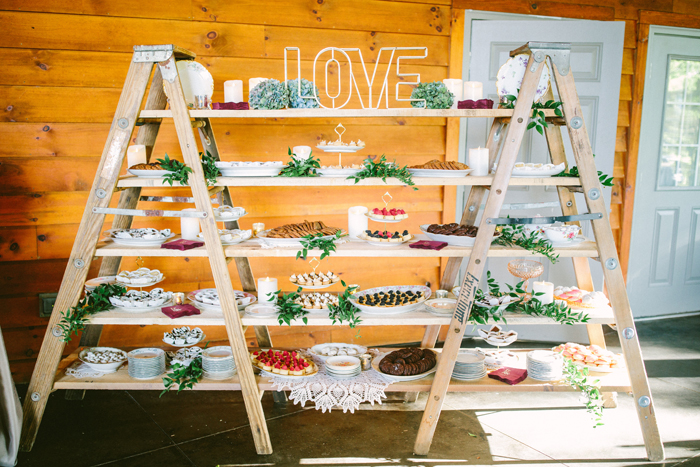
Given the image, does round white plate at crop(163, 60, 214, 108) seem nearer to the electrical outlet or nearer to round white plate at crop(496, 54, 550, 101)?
round white plate at crop(496, 54, 550, 101)

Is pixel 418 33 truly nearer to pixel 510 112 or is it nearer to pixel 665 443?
pixel 510 112

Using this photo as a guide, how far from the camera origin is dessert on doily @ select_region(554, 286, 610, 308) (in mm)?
2701

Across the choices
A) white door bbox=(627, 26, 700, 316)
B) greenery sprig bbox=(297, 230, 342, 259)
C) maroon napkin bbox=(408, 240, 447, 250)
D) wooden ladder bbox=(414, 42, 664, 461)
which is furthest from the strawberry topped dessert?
white door bbox=(627, 26, 700, 316)

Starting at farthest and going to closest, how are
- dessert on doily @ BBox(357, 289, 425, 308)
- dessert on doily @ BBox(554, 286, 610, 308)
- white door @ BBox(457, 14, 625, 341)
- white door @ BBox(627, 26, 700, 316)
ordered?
white door @ BBox(627, 26, 700, 316) → white door @ BBox(457, 14, 625, 341) → dessert on doily @ BBox(554, 286, 610, 308) → dessert on doily @ BBox(357, 289, 425, 308)

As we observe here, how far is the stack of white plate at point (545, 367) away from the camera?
2621mm

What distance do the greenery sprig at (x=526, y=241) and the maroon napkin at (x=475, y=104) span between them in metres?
0.64

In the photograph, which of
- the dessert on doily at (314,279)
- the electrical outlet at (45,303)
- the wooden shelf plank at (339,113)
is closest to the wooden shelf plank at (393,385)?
the dessert on doily at (314,279)

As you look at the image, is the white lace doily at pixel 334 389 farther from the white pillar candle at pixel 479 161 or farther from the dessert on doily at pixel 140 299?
the white pillar candle at pixel 479 161

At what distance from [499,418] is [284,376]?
1.20 meters

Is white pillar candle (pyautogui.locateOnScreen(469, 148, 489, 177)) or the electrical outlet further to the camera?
the electrical outlet

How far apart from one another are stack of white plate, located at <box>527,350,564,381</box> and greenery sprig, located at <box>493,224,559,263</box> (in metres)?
0.51

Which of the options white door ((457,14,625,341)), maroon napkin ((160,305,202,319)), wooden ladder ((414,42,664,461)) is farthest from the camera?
white door ((457,14,625,341))

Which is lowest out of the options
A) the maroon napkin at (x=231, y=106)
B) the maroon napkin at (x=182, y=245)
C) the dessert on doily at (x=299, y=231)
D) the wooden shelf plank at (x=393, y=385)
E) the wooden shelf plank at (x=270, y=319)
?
the wooden shelf plank at (x=393, y=385)

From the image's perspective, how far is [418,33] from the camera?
3512mm
